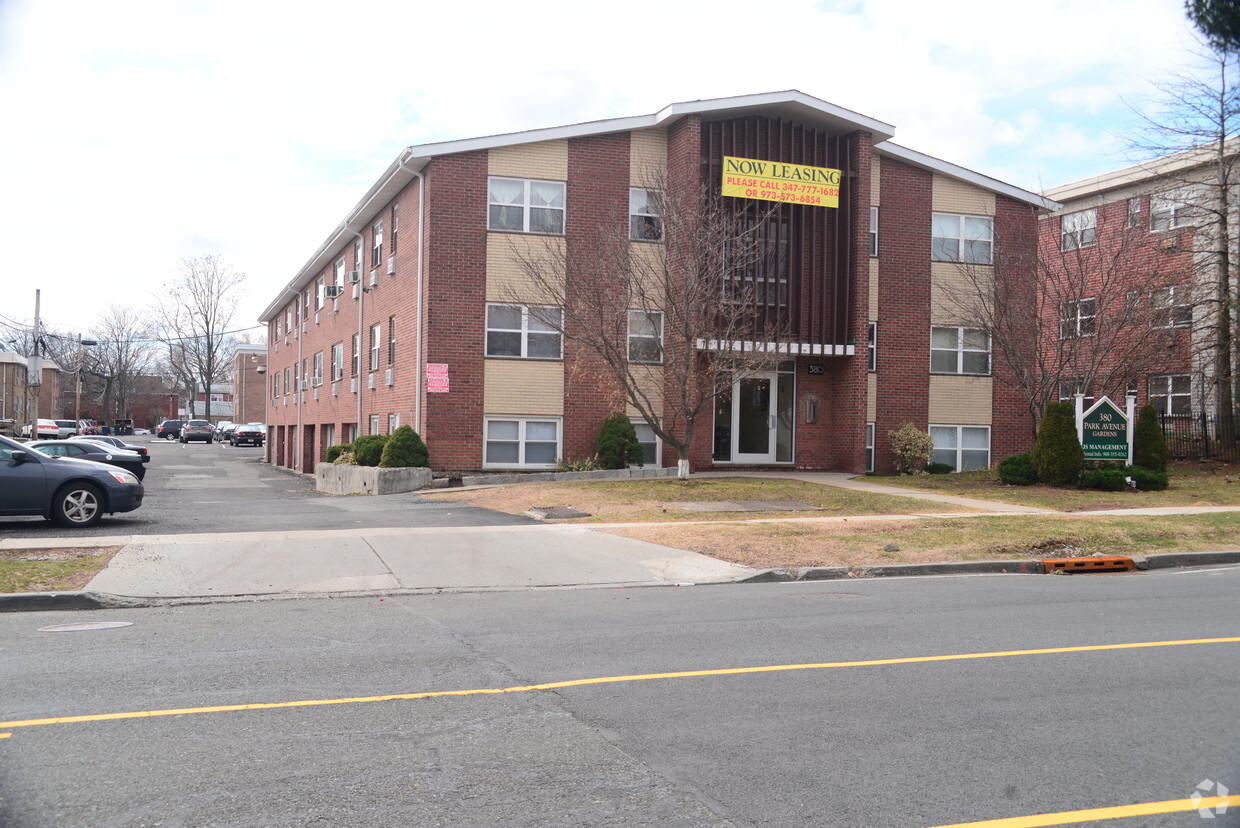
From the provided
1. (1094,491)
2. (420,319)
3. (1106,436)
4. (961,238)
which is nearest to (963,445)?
(961,238)

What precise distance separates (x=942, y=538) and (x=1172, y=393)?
73.0ft

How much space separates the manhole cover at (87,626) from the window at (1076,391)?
18599mm

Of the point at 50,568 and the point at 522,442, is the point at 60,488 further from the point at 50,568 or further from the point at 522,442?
the point at 522,442

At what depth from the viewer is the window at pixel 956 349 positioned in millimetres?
26938

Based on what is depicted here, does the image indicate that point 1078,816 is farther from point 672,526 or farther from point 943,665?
point 672,526

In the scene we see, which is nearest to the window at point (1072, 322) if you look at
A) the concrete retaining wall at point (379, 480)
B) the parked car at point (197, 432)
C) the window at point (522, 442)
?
the window at point (522, 442)

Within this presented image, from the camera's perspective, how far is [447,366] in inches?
917

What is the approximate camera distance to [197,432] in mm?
76188

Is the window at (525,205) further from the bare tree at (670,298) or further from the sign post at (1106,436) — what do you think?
the sign post at (1106,436)

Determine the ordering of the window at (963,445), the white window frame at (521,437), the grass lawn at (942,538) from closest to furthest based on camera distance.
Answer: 1. the grass lawn at (942,538)
2. the white window frame at (521,437)
3. the window at (963,445)

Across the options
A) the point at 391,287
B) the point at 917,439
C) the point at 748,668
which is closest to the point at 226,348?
the point at 391,287

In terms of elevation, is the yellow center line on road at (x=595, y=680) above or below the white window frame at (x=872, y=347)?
below

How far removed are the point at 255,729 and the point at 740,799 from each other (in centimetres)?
269

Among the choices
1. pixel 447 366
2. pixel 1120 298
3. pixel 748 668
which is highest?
pixel 1120 298
